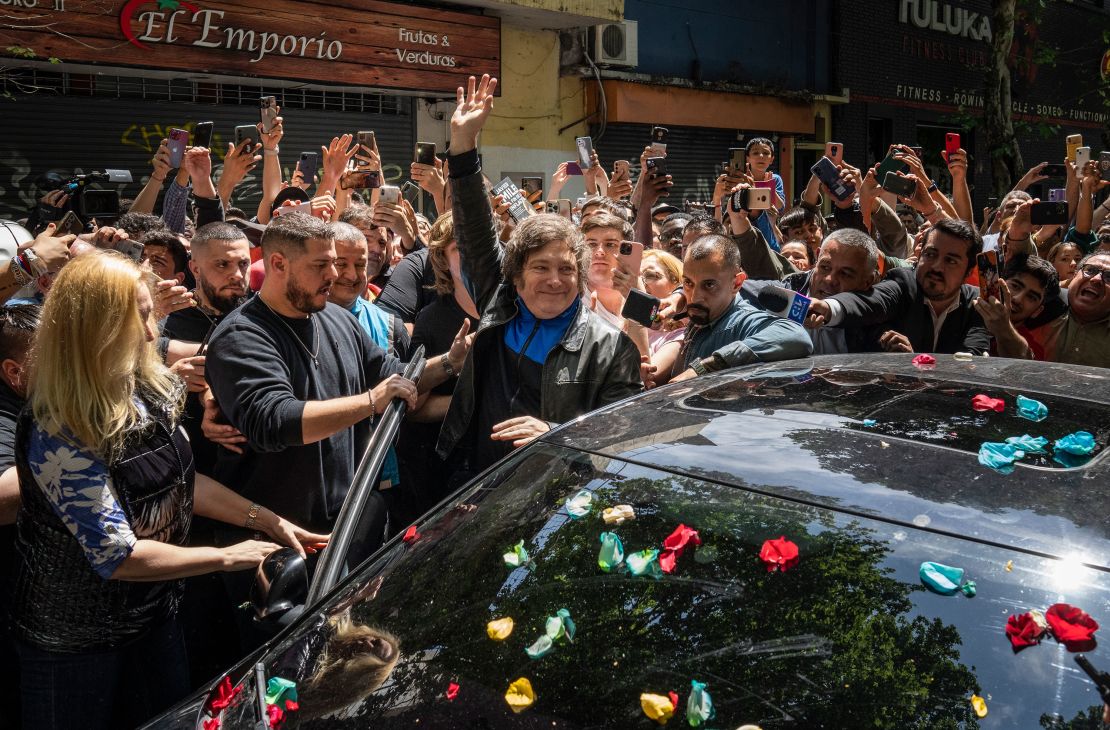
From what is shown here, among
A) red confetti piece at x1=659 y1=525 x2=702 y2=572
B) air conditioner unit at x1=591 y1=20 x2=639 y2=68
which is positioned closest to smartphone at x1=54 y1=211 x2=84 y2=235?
Answer: red confetti piece at x1=659 y1=525 x2=702 y2=572

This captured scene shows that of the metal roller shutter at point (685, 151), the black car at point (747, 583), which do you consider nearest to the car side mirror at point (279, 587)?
the black car at point (747, 583)

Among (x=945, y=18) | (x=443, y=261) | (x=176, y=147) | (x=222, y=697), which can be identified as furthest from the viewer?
(x=945, y=18)

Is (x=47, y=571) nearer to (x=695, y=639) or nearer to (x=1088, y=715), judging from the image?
(x=695, y=639)

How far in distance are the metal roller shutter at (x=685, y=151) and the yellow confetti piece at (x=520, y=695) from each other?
46.2 feet

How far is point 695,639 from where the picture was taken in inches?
66.2

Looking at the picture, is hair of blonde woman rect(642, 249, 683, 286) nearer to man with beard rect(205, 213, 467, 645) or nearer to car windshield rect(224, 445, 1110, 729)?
man with beard rect(205, 213, 467, 645)

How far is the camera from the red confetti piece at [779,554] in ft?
5.67

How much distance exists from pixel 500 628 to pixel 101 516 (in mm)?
1213

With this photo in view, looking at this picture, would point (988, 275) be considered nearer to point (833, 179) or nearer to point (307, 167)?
point (833, 179)

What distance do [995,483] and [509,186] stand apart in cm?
Answer: 350

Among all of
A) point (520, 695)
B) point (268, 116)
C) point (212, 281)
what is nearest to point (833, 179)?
point (268, 116)

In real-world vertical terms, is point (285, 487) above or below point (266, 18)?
below

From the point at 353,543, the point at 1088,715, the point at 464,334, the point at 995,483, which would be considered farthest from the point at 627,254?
the point at 1088,715

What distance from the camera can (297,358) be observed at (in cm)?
341
